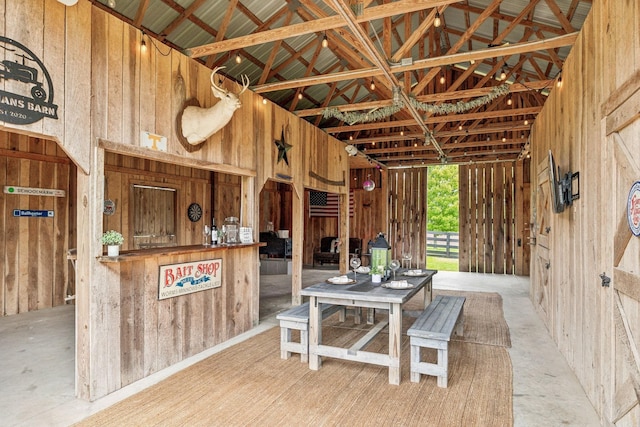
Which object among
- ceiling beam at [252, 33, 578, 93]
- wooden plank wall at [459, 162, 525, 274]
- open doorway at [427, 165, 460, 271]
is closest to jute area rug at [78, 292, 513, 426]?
ceiling beam at [252, 33, 578, 93]

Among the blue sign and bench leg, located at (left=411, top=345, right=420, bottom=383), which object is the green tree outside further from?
bench leg, located at (left=411, top=345, right=420, bottom=383)

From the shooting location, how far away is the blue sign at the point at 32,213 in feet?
19.2

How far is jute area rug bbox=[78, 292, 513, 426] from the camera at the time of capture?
2.72m

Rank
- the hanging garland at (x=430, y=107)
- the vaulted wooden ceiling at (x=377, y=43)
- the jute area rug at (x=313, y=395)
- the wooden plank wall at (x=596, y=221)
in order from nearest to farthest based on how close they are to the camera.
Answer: the wooden plank wall at (x=596, y=221) < the jute area rug at (x=313, y=395) < the vaulted wooden ceiling at (x=377, y=43) < the hanging garland at (x=430, y=107)

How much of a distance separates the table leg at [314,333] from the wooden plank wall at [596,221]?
7.44ft

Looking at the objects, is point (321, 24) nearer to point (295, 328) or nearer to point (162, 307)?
point (295, 328)

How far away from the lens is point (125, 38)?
3.32 meters

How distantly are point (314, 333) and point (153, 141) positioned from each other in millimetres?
2410

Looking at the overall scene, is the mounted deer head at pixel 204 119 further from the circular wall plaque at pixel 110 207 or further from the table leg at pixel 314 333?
the circular wall plaque at pixel 110 207

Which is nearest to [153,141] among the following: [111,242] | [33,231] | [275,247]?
[111,242]

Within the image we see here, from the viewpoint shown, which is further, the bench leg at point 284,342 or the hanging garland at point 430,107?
the hanging garland at point 430,107

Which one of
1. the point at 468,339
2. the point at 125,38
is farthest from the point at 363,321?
the point at 125,38

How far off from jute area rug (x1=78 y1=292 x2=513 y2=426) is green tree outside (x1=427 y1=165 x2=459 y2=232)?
14207 millimetres

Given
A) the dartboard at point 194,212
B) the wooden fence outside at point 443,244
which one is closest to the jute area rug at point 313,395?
the dartboard at point 194,212
